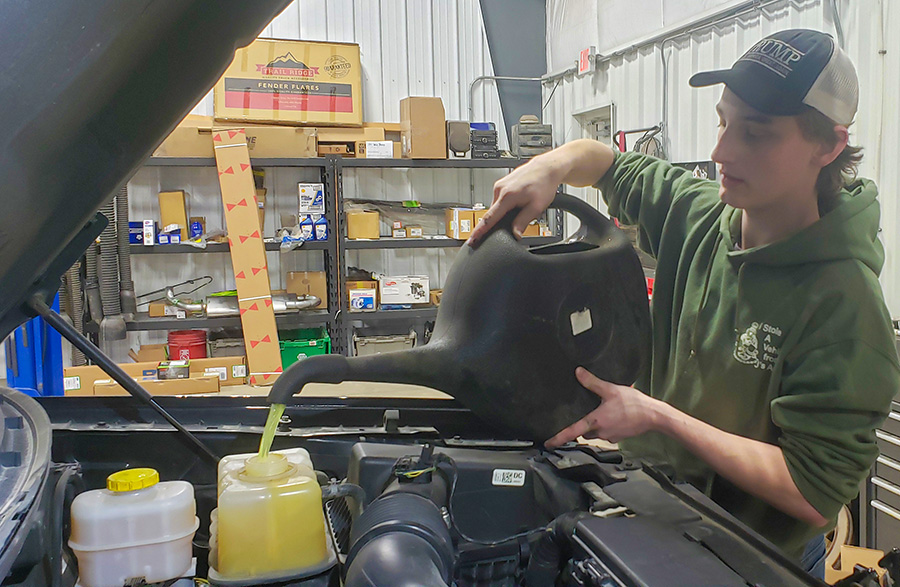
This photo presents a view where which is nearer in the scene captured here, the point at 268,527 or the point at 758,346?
the point at 268,527

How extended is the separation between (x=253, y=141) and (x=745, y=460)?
3758mm

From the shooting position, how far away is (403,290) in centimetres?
444

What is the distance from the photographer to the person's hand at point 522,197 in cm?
107

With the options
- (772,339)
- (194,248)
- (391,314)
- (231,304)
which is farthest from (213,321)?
(772,339)

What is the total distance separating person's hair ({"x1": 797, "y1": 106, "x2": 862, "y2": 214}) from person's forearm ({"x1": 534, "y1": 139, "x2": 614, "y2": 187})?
415 millimetres

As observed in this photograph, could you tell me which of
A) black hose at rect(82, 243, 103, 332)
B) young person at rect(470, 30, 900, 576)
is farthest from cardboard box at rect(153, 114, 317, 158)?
young person at rect(470, 30, 900, 576)

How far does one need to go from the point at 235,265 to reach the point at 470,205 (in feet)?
5.90

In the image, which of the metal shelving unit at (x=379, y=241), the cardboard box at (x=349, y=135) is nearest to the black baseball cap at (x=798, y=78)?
the metal shelving unit at (x=379, y=241)

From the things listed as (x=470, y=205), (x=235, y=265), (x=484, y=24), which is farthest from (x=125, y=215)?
(x=484, y=24)

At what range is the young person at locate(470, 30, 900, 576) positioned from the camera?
1.01 meters

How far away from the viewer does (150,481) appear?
798mm

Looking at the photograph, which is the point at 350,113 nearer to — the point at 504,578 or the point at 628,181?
the point at 628,181

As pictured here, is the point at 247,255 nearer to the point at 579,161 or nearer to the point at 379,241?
the point at 379,241

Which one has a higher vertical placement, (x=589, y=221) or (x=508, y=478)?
(x=589, y=221)
